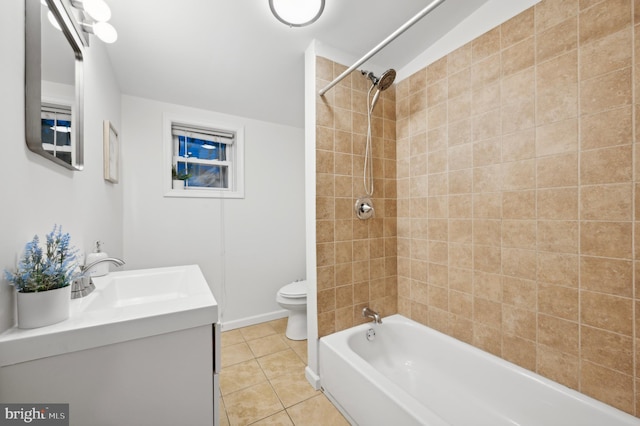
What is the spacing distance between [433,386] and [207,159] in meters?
2.75

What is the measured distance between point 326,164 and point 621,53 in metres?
1.42

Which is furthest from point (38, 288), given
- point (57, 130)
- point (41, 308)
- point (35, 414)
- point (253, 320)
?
point (253, 320)

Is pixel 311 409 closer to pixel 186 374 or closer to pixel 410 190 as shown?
pixel 186 374

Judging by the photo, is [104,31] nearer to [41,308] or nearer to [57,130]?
[57,130]

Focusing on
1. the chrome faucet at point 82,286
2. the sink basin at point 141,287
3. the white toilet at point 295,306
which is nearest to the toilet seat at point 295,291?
the white toilet at point 295,306

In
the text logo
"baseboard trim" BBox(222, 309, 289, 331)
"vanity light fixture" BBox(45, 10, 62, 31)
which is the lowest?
"baseboard trim" BBox(222, 309, 289, 331)

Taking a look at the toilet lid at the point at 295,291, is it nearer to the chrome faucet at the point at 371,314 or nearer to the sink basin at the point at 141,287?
the chrome faucet at the point at 371,314

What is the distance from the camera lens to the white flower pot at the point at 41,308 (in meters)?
0.72

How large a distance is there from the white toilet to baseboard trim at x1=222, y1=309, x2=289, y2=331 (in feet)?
1.45

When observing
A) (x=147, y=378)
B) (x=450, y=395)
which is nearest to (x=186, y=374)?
(x=147, y=378)

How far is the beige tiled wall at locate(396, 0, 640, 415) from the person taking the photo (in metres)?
1.03

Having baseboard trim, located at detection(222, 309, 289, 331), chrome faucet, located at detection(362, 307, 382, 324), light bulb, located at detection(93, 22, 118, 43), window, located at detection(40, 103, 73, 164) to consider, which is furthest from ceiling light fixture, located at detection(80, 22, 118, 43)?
baseboard trim, located at detection(222, 309, 289, 331)

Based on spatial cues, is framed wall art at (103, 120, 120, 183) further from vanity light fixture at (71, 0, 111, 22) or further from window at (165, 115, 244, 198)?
vanity light fixture at (71, 0, 111, 22)

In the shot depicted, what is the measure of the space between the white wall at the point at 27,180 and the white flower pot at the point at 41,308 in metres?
0.04
